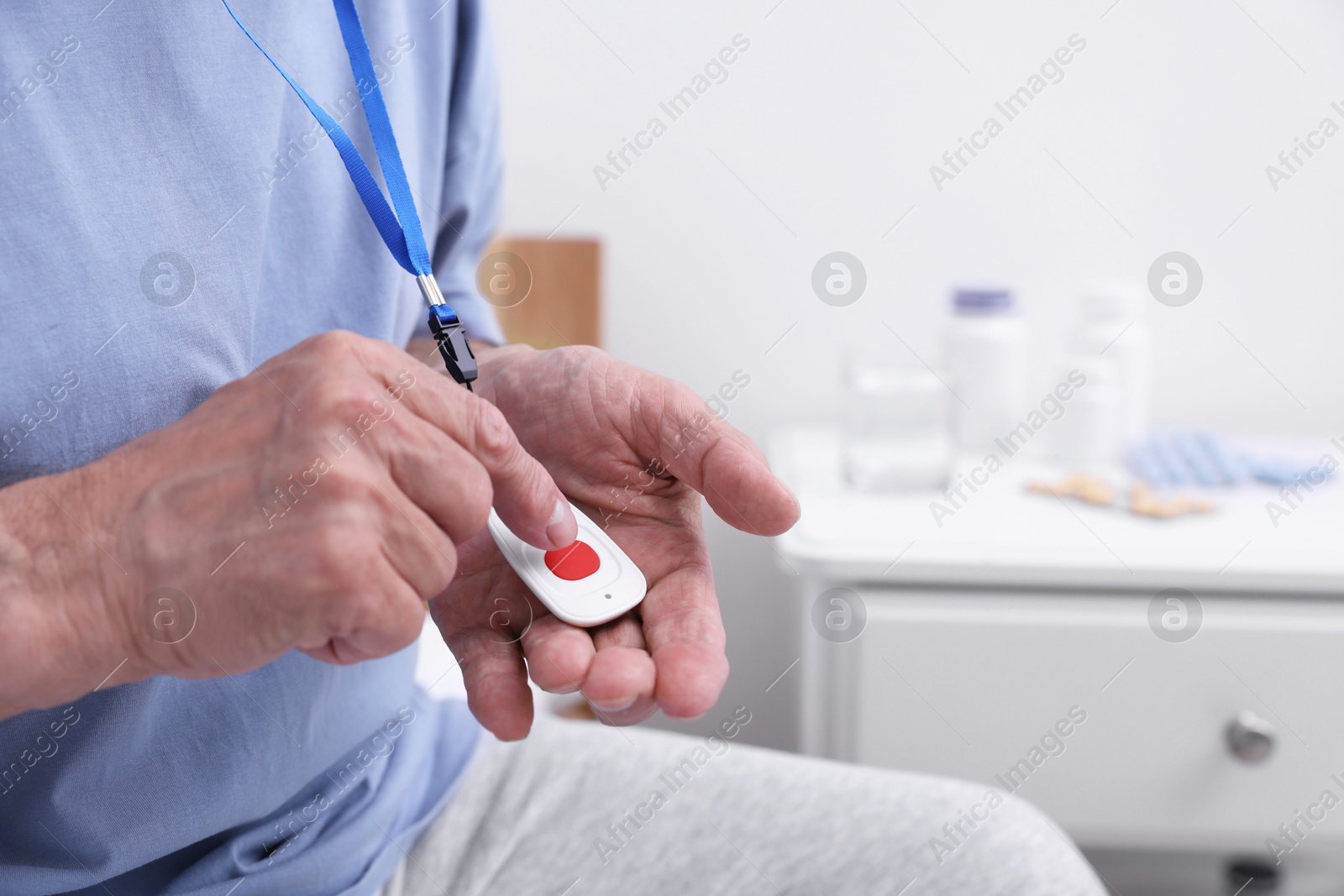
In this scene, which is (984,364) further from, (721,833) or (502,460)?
(502,460)

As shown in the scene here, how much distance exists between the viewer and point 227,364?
0.51 metres

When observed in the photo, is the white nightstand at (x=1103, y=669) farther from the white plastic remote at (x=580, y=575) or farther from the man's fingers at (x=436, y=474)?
the man's fingers at (x=436, y=474)

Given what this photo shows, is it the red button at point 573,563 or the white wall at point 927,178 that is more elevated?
the white wall at point 927,178

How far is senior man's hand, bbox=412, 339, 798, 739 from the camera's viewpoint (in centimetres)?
44

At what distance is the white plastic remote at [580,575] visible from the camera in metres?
0.49

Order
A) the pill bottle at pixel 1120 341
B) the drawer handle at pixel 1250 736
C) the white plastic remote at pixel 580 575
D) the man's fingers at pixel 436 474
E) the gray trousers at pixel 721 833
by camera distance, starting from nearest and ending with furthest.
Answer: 1. the man's fingers at pixel 436 474
2. the white plastic remote at pixel 580 575
3. the gray trousers at pixel 721 833
4. the drawer handle at pixel 1250 736
5. the pill bottle at pixel 1120 341

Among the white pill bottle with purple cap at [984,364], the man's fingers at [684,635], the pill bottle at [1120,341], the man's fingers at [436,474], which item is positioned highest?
the pill bottle at [1120,341]

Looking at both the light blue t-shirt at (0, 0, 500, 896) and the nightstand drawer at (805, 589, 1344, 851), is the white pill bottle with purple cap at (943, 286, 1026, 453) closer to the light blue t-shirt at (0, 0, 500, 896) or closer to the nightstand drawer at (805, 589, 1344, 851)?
the nightstand drawer at (805, 589, 1344, 851)

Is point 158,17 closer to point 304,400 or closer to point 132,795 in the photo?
point 304,400

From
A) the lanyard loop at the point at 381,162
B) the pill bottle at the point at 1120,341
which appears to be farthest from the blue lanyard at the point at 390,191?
the pill bottle at the point at 1120,341

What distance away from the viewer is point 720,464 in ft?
1.64

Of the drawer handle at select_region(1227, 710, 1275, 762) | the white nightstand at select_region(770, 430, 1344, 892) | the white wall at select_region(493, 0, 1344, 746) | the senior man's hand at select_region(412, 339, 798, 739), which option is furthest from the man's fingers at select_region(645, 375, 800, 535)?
the white wall at select_region(493, 0, 1344, 746)

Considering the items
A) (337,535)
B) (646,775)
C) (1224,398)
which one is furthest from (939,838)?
(1224,398)

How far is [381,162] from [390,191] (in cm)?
2
